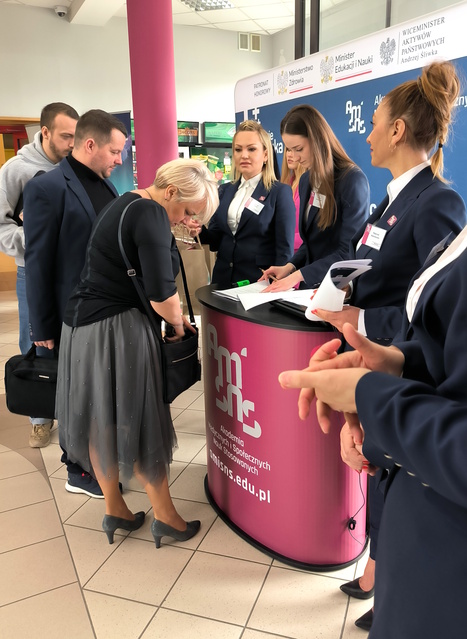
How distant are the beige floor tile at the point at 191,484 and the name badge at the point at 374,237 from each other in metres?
1.58

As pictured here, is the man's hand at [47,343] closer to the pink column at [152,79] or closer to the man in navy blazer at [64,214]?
the man in navy blazer at [64,214]

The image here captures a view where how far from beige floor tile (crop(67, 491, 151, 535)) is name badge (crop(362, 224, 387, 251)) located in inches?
65.8

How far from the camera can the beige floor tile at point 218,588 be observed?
181 cm

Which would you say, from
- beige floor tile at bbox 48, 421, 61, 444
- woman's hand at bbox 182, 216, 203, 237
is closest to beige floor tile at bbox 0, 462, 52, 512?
beige floor tile at bbox 48, 421, 61, 444

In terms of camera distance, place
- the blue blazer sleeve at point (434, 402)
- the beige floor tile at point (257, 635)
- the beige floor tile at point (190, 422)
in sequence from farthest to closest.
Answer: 1. the beige floor tile at point (190, 422)
2. the beige floor tile at point (257, 635)
3. the blue blazer sleeve at point (434, 402)

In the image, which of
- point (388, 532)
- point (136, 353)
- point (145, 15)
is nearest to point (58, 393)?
point (136, 353)

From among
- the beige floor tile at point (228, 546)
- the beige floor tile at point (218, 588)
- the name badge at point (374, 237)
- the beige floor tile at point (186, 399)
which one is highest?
the name badge at point (374, 237)

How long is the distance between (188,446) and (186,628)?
1363 mm

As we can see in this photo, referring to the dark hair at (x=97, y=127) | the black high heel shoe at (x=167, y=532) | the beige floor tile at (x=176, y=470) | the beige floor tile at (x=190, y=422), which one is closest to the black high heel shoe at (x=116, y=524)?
the black high heel shoe at (x=167, y=532)

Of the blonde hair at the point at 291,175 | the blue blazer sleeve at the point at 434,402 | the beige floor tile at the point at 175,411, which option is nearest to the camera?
the blue blazer sleeve at the point at 434,402

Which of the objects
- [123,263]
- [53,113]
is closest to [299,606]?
[123,263]

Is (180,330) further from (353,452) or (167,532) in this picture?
(353,452)

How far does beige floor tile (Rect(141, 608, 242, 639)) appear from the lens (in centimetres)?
170

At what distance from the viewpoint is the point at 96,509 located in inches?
96.2
